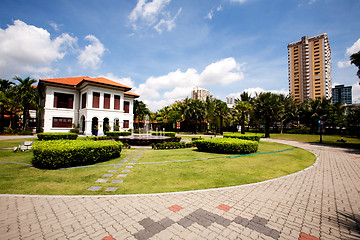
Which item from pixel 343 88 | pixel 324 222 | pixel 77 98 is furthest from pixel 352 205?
pixel 343 88

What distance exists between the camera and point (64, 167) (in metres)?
8.08

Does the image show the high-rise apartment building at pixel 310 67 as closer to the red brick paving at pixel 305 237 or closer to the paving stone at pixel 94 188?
the red brick paving at pixel 305 237

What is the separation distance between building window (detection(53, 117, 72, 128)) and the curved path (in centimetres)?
3092

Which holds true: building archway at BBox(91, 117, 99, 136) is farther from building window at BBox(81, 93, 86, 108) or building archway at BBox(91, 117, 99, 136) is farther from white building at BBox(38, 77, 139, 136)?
building window at BBox(81, 93, 86, 108)

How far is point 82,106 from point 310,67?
9896 centimetres

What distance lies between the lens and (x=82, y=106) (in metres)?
31.5

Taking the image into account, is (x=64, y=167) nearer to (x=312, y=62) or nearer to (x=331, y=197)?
(x=331, y=197)

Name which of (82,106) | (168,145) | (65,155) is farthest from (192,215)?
(82,106)

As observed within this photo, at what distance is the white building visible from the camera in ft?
96.2

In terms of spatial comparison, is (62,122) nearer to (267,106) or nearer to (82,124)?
(82,124)

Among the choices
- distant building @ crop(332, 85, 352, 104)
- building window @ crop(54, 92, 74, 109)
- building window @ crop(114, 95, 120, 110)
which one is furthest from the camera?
distant building @ crop(332, 85, 352, 104)

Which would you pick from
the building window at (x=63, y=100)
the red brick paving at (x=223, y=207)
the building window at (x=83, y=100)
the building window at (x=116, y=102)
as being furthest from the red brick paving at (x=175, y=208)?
the building window at (x=63, y=100)

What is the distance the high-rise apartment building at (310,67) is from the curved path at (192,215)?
8980 cm

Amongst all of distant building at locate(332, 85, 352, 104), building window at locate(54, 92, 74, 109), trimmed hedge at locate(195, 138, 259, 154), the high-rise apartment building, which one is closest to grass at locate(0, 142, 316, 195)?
trimmed hedge at locate(195, 138, 259, 154)
